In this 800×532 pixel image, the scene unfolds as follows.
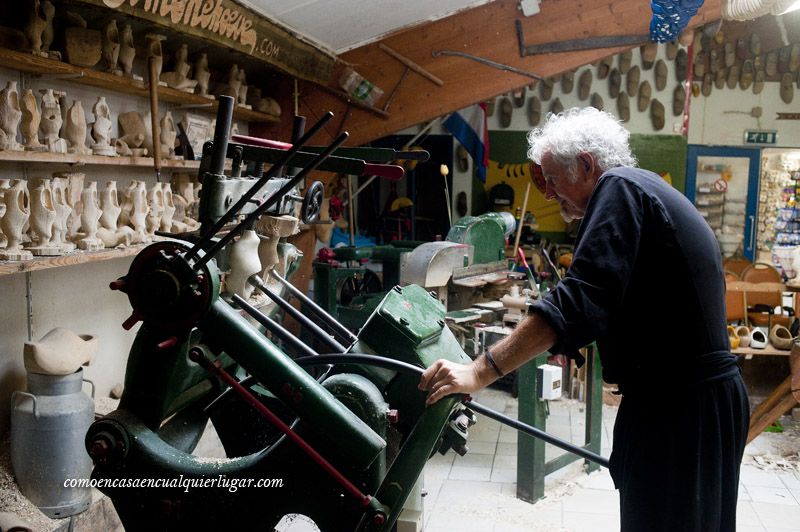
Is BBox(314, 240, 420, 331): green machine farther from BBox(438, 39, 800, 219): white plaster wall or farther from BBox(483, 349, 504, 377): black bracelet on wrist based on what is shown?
BBox(438, 39, 800, 219): white plaster wall

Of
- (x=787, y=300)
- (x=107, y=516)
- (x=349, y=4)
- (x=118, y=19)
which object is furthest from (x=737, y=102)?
(x=107, y=516)

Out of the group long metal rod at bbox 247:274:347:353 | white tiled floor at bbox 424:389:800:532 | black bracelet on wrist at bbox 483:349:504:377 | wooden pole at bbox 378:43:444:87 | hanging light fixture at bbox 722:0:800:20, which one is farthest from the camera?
wooden pole at bbox 378:43:444:87

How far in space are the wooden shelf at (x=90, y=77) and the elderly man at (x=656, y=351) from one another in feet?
6.72

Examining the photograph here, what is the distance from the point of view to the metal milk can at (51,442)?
116 inches

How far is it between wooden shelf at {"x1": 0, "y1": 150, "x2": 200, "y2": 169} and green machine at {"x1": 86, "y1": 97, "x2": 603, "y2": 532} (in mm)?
1240

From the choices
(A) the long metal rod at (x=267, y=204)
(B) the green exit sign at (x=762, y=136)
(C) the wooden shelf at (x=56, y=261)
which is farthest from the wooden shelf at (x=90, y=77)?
(B) the green exit sign at (x=762, y=136)

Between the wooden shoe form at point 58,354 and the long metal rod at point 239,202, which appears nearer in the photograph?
the long metal rod at point 239,202

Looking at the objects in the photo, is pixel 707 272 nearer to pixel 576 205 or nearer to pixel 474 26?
pixel 576 205

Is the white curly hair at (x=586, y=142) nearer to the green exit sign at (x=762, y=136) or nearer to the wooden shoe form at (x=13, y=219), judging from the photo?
the wooden shoe form at (x=13, y=219)


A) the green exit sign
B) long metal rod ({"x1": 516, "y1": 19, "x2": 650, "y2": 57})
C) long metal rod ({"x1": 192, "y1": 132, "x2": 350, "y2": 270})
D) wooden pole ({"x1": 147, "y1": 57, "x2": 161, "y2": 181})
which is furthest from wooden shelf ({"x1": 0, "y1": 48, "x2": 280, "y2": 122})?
the green exit sign

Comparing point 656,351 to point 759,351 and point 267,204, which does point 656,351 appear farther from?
point 759,351

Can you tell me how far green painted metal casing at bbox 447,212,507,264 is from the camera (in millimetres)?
5305

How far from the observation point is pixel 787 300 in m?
7.69

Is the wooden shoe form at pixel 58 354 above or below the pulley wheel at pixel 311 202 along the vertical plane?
below
